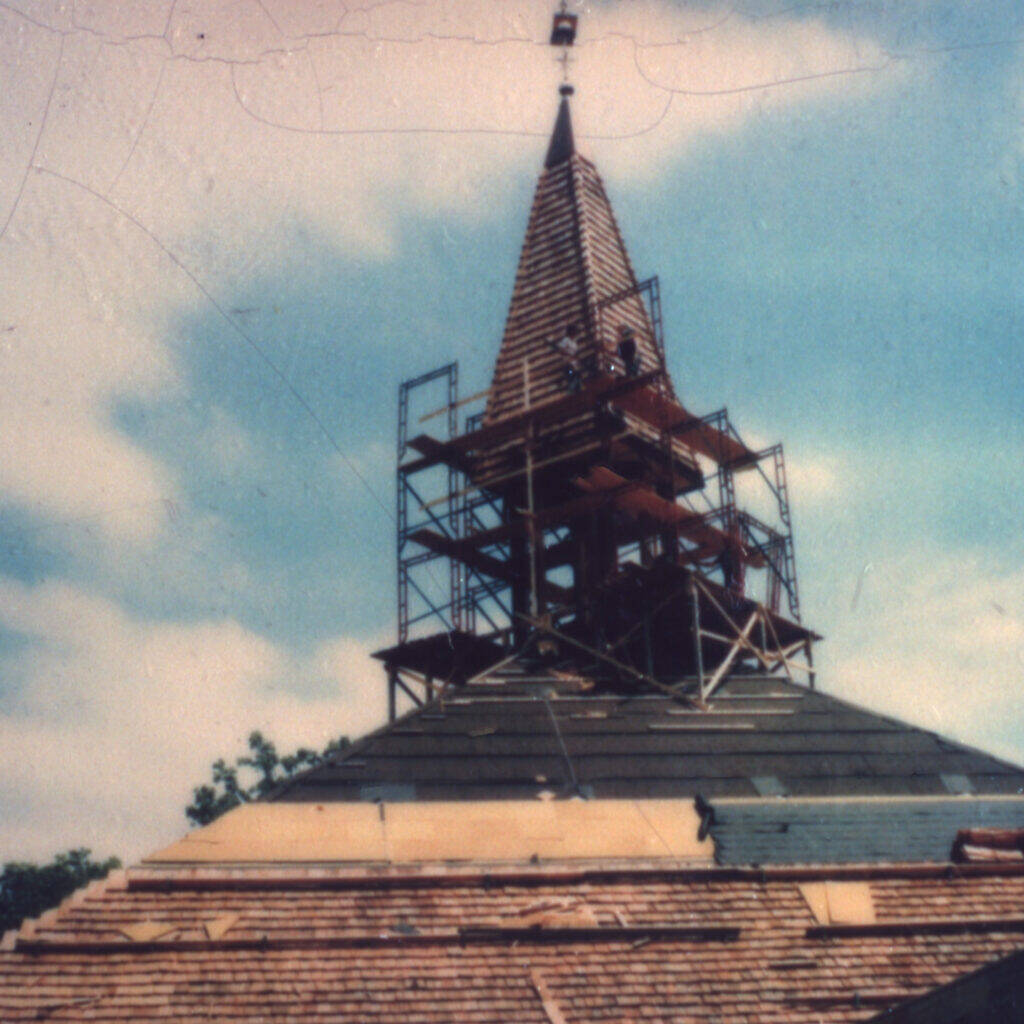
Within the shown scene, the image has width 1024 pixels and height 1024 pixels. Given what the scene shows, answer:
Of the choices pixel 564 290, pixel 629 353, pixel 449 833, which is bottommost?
pixel 449 833

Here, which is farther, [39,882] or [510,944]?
[39,882]

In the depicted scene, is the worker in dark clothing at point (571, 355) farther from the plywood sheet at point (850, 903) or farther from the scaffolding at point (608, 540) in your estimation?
the plywood sheet at point (850, 903)

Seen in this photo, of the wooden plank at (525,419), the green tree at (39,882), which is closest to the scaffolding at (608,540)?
the wooden plank at (525,419)

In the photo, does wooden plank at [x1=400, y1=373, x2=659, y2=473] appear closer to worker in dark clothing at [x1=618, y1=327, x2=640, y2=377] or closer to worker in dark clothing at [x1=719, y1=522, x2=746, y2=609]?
worker in dark clothing at [x1=618, y1=327, x2=640, y2=377]

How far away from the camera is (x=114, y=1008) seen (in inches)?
317

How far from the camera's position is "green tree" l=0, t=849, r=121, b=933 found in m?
40.2

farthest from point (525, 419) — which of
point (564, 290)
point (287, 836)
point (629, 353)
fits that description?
point (287, 836)

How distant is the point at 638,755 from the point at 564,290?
10.0 m

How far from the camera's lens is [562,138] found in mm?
23188

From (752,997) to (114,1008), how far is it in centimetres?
454

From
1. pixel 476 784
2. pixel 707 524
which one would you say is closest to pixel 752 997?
pixel 476 784

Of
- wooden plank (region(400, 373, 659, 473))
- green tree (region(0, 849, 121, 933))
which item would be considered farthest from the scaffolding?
green tree (region(0, 849, 121, 933))

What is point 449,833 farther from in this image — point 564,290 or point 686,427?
point 564,290

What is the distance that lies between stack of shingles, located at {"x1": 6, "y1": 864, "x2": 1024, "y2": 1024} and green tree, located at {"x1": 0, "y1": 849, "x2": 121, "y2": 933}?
34278 mm
